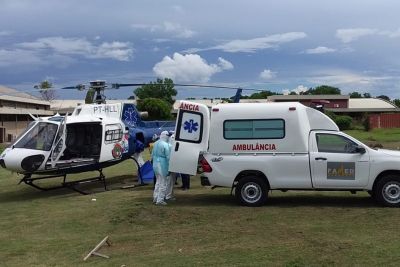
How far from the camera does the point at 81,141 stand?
55.3ft

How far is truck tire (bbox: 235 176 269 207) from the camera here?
12.2 m

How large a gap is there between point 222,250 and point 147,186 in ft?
29.0

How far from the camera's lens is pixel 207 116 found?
41.7 ft

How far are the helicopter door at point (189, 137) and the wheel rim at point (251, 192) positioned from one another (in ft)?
4.34

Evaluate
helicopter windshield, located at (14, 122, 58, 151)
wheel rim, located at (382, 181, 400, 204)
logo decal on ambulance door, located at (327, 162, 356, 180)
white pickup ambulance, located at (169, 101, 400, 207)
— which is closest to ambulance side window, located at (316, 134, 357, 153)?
white pickup ambulance, located at (169, 101, 400, 207)

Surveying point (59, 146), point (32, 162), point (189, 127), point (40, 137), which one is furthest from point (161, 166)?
point (40, 137)

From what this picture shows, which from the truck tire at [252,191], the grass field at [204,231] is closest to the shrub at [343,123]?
the grass field at [204,231]

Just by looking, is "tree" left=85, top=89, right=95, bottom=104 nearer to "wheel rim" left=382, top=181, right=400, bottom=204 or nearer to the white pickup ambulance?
the white pickup ambulance

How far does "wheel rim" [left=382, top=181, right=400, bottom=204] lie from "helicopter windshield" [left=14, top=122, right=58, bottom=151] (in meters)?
9.10

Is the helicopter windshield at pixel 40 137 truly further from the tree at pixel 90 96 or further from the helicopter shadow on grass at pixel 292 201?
A: the helicopter shadow on grass at pixel 292 201

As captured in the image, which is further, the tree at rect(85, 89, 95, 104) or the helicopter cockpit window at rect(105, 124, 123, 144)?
the tree at rect(85, 89, 95, 104)

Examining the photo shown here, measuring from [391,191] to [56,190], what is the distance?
10.4 meters

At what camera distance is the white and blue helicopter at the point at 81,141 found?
14898mm

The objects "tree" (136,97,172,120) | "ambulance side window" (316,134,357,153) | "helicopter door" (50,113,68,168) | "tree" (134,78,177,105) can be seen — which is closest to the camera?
"ambulance side window" (316,134,357,153)
